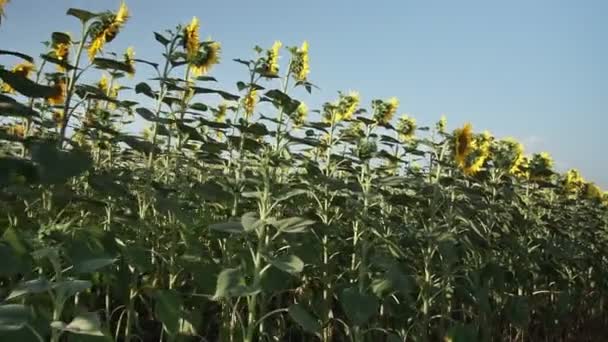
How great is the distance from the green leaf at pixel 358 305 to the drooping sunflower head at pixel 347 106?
59.5 inches

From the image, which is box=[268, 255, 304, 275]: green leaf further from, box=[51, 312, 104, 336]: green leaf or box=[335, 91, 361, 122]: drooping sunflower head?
box=[335, 91, 361, 122]: drooping sunflower head

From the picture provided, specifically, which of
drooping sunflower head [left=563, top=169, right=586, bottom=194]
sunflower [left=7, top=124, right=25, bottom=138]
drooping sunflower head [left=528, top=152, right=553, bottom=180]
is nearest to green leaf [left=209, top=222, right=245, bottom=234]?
sunflower [left=7, top=124, right=25, bottom=138]

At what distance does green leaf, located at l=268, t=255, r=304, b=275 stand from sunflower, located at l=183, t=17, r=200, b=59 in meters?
1.19

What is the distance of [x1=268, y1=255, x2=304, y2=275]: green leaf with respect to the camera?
1.67m

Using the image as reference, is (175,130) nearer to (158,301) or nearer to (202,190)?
(202,190)

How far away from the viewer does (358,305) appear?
81.0 inches

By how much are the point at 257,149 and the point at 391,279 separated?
87 centimetres

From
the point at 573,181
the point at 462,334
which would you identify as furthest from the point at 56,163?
the point at 573,181

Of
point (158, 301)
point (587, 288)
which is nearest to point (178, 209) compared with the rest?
point (158, 301)

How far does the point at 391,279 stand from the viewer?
2096 mm

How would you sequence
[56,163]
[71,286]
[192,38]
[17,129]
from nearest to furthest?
[71,286] < [56,163] < [192,38] < [17,129]

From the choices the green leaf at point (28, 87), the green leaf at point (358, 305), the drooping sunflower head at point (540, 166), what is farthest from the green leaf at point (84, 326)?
the drooping sunflower head at point (540, 166)

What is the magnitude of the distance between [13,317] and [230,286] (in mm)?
622

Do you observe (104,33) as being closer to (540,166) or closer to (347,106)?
(347,106)
